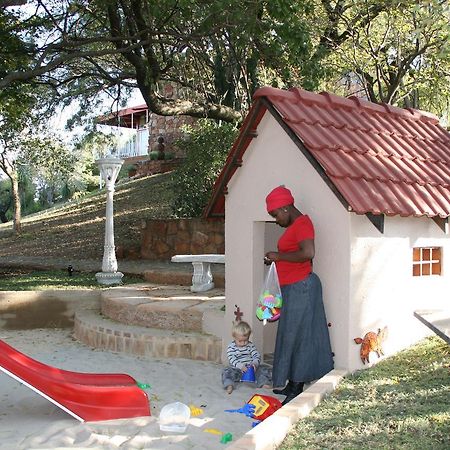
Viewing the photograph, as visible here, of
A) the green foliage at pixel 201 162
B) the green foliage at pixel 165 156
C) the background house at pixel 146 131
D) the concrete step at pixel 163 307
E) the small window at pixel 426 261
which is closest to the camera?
the small window at pixel 426 261

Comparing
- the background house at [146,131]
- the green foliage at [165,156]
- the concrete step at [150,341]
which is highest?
the background house at [146,131]

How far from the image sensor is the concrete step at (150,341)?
7.59 meters

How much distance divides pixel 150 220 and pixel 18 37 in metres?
5.34

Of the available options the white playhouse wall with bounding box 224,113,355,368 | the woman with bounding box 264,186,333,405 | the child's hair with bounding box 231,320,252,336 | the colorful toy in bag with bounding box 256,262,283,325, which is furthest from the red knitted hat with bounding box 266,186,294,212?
the child's hair with bounding box 231,320,252,336

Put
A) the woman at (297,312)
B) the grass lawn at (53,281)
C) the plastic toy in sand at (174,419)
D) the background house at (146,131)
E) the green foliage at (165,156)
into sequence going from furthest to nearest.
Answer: the background house at (146,131) → the green foliage at (165,156) → the grass lawn at (53,281) → the woman at (297,312) → the plastic toy in sand at (174,419)

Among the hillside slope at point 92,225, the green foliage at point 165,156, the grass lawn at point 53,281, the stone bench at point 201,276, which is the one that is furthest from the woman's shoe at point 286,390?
the green foliage at point 165,156

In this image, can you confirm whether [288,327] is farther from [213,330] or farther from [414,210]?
[213,330]

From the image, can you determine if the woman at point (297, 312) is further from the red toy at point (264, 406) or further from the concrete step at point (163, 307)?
the concrete step at point (163, 307)

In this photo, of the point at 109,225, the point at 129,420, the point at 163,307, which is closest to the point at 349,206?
the point at 129,420

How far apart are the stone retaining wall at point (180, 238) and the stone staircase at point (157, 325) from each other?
15.0 feet

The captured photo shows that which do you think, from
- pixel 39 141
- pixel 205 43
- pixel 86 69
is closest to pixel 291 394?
pixel 205 43

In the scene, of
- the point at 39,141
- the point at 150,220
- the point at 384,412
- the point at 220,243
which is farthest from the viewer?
the point at 39,141

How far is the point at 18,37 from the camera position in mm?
12031

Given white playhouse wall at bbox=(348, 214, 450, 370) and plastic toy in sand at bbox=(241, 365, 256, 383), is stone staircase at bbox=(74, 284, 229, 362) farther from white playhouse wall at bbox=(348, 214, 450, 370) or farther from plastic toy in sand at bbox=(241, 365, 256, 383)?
white playhouse wall at bbox=(348, 214, 450, 370)
